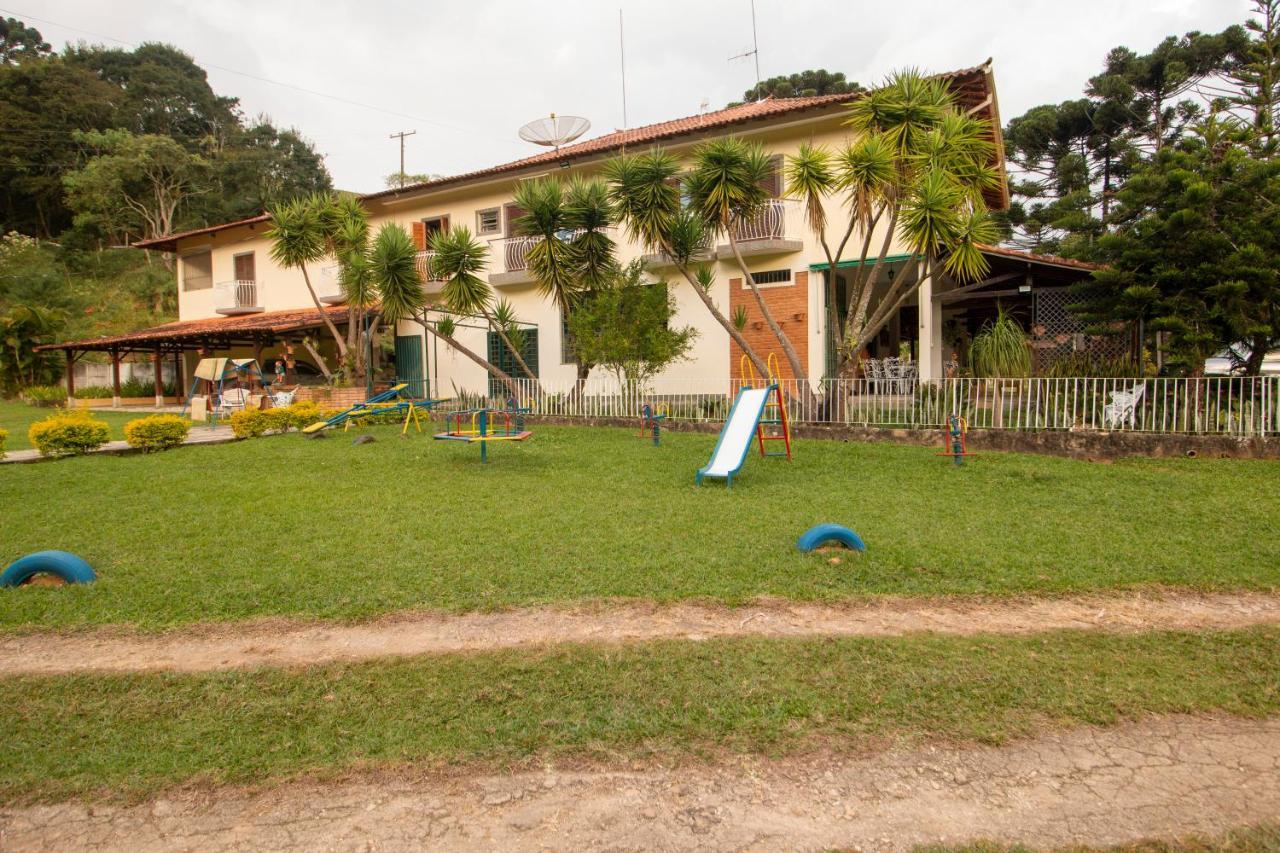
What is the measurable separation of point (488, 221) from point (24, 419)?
12.9 m

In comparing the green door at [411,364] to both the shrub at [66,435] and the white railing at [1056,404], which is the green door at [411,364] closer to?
the shrub at [66,435]

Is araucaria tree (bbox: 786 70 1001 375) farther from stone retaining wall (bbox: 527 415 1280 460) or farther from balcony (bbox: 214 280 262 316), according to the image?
balcony (bbox: 214 280 262 316)

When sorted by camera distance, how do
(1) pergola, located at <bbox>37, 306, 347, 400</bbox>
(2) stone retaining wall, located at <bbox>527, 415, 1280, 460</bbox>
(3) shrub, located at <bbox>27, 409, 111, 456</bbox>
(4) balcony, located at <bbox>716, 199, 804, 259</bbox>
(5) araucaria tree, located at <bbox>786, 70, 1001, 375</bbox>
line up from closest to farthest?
A: (2) stone retaining wall, located at <bbox>527, 415, 1280, 460</bbox>
(5) araucaria tree, located at <bbox>786, 70, 1001, 375</bbox>
(3) shrub, located at <bbox>27, 409, 111, 456</bbox>
(4) balcony, located at <bbox>716, 199, 804, 259</bbox>
(1) pergola, located at <bbox>37, 306, 347, 400</bbox>

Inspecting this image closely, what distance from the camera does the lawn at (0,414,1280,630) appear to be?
16.3 ft

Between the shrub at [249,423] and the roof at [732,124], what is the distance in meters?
9.09

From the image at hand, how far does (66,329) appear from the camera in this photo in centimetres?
2947

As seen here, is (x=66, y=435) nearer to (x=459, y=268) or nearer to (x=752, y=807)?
(x=459, y=268)

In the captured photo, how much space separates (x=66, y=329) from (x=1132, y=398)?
34.8 m

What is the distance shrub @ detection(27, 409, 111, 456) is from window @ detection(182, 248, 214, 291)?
17822mm

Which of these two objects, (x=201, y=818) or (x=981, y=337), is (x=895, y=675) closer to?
(x=201, y=818)

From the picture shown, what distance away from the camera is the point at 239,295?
1008 inches

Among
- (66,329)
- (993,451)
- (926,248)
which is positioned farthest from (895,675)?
(66,329)

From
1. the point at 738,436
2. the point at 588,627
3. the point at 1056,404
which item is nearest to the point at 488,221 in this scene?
the point at 738,436

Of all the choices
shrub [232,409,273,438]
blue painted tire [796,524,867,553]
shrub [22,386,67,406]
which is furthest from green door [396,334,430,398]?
blue painted tire [796,524,867,553]
